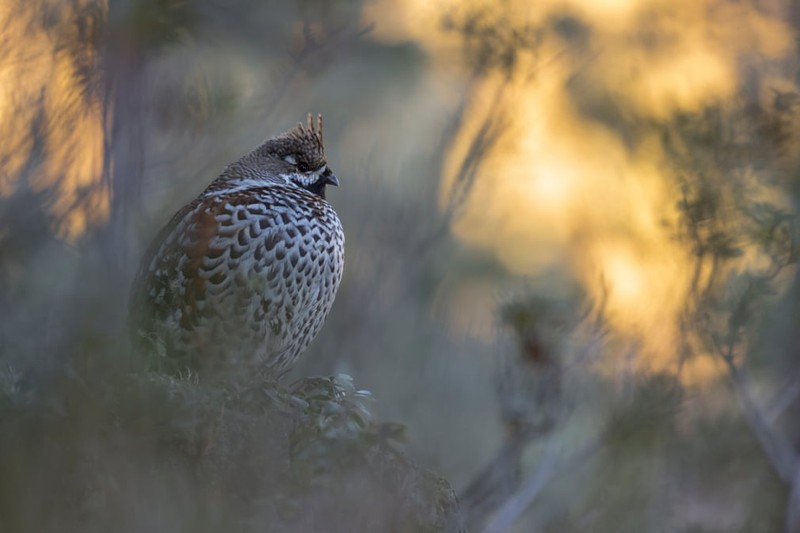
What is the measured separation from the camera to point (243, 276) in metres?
5.61

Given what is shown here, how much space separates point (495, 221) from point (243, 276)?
7.09 m

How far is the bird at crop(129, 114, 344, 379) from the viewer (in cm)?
555

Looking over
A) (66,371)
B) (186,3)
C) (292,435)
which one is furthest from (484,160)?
(66,371)

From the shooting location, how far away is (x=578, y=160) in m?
12.0

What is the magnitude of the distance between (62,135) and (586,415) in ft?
21.5

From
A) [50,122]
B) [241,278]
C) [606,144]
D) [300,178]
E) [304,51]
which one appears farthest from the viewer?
[606,144]

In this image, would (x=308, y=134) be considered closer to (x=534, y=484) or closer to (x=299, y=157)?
(x=299, y=157)

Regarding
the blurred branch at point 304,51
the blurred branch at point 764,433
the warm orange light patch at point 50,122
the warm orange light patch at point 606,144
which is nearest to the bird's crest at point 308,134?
the blurred branch at point 304,51

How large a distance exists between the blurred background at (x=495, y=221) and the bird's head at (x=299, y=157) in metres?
0.14

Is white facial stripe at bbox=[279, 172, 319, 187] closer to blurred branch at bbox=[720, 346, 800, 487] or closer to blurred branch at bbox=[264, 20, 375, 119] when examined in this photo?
blurred branch at bbox=[264, 20, 375, 119]

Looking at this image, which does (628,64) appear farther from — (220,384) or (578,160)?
(220,384)

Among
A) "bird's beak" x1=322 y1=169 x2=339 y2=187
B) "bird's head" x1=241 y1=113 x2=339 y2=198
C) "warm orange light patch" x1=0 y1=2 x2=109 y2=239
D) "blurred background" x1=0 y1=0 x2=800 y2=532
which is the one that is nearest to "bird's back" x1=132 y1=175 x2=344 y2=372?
"blurred background" x1=0 y1=0 x2=800 y2=532

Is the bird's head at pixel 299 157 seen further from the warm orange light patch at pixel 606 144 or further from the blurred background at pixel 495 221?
the warm orange light patch at pixel 606 144

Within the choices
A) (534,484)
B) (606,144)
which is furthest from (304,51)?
(606,144)
